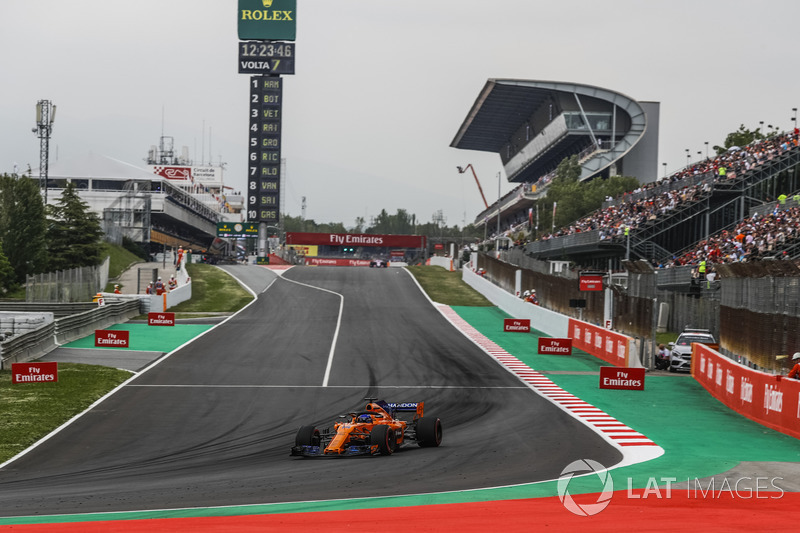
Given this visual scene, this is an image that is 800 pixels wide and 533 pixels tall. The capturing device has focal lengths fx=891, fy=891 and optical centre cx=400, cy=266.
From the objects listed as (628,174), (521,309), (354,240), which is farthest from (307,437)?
(354,240)

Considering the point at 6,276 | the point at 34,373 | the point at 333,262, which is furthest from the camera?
the point at 333,262

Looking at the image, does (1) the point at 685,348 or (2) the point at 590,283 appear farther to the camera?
(2) the point at 590,283

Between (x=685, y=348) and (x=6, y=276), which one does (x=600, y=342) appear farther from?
(x=6, y=276)

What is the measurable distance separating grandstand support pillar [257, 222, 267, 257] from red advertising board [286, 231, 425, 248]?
39.5 metres

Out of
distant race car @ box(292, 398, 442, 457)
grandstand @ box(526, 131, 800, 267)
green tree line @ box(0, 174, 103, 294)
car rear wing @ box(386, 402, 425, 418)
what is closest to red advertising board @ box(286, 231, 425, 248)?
green tree line @ box(0, 174, 103, 294)

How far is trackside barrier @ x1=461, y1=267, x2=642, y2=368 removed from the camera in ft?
105

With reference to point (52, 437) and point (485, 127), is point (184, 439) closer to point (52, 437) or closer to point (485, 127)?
point (52, 437)

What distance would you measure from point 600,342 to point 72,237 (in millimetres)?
51977

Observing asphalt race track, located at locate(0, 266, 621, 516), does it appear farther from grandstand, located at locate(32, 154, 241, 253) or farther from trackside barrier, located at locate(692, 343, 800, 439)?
grandstand, located at locate(32, 154, 241, 253)

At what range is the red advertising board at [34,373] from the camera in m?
25.2

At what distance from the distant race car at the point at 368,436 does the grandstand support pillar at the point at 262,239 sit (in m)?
86.2

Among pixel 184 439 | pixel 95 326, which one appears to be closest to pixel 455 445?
pixel 184 439

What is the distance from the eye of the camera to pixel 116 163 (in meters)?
127

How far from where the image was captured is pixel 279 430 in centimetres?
1975
